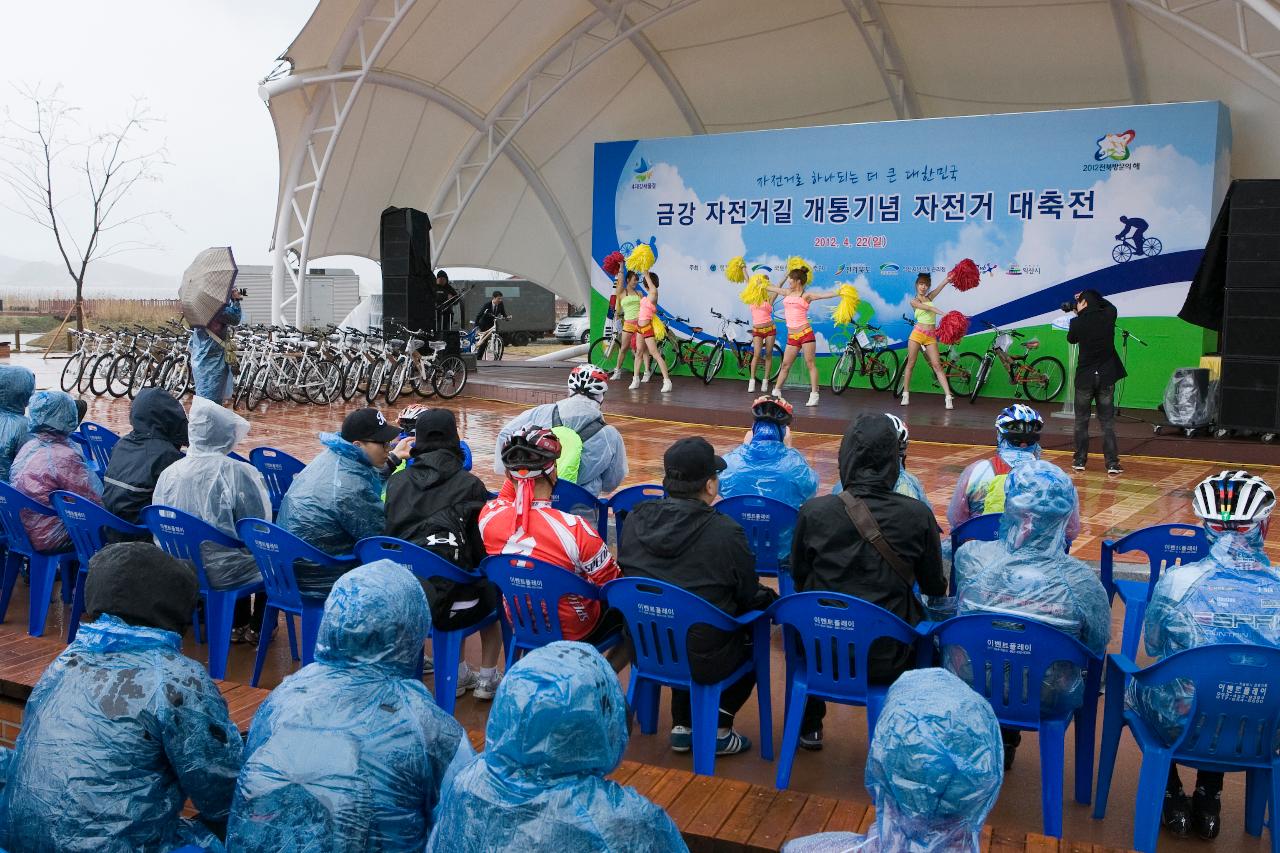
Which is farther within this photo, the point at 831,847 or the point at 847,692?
the point at 847,692

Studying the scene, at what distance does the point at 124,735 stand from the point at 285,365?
11836 millimetres

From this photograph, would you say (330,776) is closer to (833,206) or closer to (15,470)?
(15,470)

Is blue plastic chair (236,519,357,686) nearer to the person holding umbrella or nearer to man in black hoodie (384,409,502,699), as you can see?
man in black hoodie (384,409,502,699)

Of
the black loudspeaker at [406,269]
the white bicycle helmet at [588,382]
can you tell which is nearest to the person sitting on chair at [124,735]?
the white bicycle helmet at [588,382]

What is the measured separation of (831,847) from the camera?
1911 millimetres

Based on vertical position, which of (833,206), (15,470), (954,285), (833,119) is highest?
(833,119)

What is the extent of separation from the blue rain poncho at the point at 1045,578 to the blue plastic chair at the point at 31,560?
3652 mm

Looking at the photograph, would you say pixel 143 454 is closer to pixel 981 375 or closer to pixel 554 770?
pixel 554 770

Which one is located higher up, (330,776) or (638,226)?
(638,226)

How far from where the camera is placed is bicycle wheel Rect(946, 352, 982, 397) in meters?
14.3

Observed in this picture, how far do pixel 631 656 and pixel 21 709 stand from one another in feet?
6.57

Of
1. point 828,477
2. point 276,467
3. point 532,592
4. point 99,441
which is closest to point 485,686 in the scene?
point 532,592

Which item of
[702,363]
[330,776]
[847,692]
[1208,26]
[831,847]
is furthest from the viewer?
[702,363]

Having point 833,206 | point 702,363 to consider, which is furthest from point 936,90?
point 702,363
